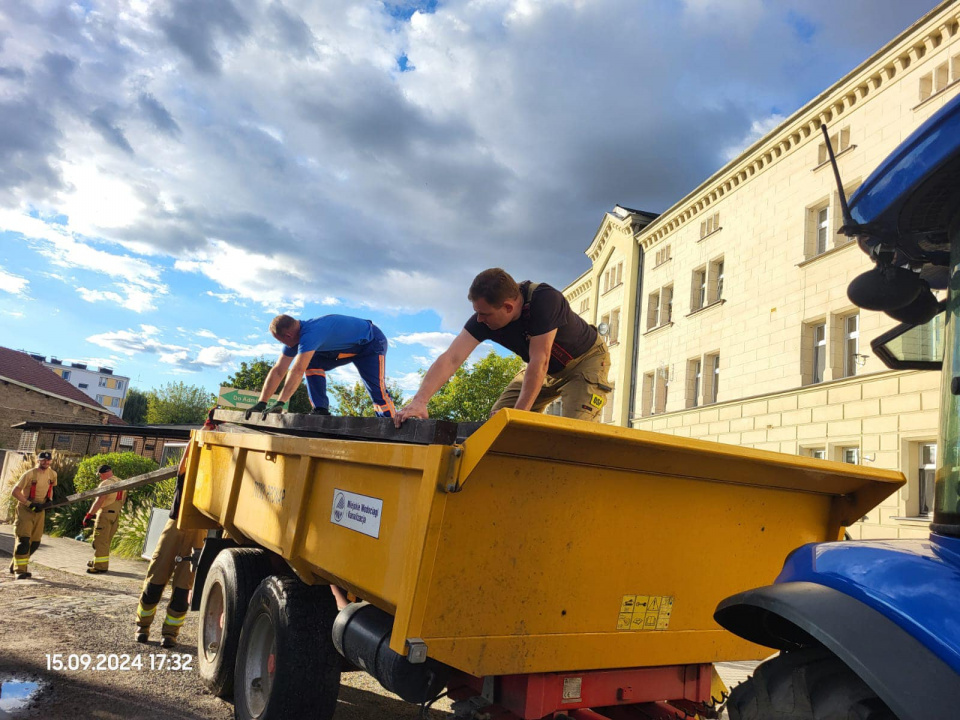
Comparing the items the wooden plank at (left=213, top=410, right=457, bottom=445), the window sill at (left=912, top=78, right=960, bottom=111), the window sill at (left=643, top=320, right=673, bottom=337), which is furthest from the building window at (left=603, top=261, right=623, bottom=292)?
the wooden plank at (left=213, top=410, right=457, bottom=445)

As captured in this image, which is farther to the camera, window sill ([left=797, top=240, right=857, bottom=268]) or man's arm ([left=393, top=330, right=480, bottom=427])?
window sill ([left=797, top=240, right=857, bottom=268])

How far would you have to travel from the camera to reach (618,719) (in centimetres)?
291

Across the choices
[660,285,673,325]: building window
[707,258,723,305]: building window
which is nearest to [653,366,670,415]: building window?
[660,285,673,325]: building window

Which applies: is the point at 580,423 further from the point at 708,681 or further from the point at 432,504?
the point at 708,681

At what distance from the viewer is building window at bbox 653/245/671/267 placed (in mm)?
23234

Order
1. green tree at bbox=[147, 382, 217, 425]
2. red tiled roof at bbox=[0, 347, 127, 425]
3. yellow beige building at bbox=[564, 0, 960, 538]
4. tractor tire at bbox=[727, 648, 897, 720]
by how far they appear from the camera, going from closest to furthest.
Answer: tractor tire at bbox=[727, 648, 897, 720] → yellow beige building at bbox=[564, 0, 960, 538] → red tiled roof at bbox=[0, 347, 127, 425] → green tree at bbox=[147, 382, 217, 425]

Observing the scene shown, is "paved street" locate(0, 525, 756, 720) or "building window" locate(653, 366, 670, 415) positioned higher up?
"building window" locate(653, 366, 670, 415)

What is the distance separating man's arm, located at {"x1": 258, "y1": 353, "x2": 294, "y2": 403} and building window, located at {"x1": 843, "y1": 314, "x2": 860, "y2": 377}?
12.4 meters

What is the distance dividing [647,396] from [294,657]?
20947 millimetres

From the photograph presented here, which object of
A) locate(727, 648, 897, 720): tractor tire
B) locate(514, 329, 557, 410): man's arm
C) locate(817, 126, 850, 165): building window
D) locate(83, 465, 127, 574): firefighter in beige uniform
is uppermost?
locate(817, 126, 850, 165): building window

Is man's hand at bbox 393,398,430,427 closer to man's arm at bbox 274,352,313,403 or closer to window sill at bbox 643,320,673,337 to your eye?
man's arm at bbox 274,352,313,403

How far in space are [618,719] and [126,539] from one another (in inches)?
507

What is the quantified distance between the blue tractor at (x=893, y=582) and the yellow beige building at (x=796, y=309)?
1162 cm

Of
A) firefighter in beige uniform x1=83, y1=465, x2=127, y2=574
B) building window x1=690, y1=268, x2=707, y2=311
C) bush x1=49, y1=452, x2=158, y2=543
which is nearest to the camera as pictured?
firefighter in beige uniform x1=83, y1=465, x2=127, y2=574
